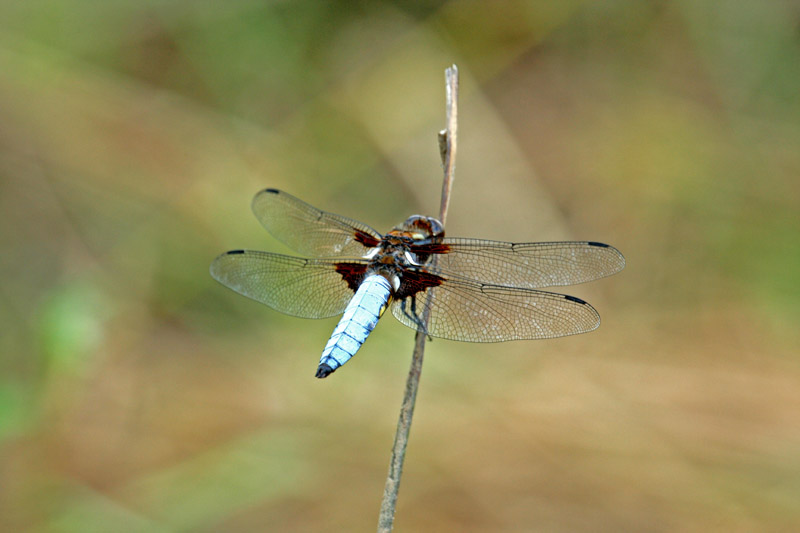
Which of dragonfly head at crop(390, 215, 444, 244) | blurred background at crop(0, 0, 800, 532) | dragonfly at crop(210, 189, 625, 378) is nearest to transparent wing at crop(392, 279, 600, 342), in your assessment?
dragonfly at crop(210, 189, 625, 378)

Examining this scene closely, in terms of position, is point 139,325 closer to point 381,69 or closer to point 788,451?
point 381,69

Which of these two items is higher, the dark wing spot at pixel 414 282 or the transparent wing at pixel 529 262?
the transparent wing at pixel 529 262

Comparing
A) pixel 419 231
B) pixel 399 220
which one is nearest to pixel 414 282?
Answer: pixel 419 231

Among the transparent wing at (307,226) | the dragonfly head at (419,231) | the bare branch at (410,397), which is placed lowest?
the bare branch at (410,397)

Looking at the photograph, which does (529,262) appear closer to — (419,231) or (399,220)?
(419,231)

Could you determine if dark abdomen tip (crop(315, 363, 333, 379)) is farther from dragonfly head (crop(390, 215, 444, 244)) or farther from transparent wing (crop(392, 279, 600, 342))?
dragonfly head (crop(390, 215, 444, 244))

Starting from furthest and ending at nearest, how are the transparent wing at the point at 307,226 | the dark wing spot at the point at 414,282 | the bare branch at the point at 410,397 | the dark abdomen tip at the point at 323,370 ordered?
the transparent wing at the point at 307,226
the dark wing spot at the point at 414,282
the dark abdomen tip at the point at 323,370
the bare branch at the point at 410,397

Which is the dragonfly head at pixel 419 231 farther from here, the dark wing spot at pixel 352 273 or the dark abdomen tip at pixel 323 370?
the dark abdomen tip at pixel 323 370

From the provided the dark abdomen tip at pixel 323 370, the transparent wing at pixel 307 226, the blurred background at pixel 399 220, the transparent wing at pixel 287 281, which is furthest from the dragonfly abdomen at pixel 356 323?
the blurred background at pixel 399 220

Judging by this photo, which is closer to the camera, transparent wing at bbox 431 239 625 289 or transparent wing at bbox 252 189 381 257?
transparent wing at bbox 431 239 625 289
